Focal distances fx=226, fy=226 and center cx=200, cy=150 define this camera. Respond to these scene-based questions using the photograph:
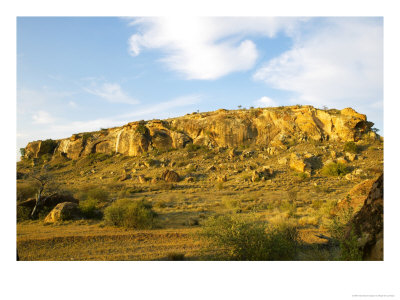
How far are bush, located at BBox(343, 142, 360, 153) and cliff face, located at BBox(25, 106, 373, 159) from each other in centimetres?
224

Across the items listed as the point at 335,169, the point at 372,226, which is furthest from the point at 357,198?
the point at 335,169

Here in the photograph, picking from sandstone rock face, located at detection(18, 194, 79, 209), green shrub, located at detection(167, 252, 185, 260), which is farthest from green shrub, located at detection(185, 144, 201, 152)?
green shrub, located at detection(167, 252, 185, 260)

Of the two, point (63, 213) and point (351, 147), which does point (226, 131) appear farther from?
point (63, 213)

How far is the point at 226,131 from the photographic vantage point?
31.0 m

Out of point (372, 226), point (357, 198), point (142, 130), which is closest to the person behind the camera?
point (372, 226)

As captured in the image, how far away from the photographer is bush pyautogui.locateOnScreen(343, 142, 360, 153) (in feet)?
79.5

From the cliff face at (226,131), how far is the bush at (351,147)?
2243 millimetres

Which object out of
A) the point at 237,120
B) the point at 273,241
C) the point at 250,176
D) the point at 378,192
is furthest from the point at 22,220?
the point at 237,120

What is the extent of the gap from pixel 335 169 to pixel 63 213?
69.0 feet

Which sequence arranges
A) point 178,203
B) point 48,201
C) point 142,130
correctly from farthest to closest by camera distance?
point 142,130 < point 178,203 < point 48,201

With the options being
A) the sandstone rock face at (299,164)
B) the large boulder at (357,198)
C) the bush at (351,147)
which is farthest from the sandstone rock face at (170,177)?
the bush at (351,147)

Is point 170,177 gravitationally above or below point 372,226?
below

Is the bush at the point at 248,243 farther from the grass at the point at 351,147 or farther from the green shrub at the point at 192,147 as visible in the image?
the green shrub at the point at 192,147

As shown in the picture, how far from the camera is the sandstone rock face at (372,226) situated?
394 centimetres
